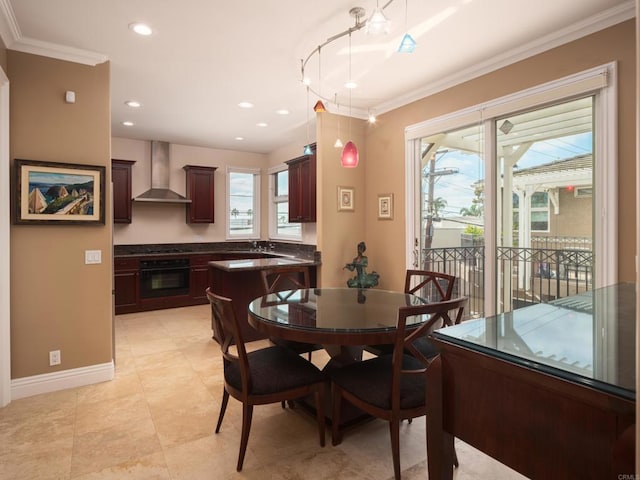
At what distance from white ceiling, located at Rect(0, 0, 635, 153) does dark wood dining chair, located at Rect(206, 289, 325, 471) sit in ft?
6.69

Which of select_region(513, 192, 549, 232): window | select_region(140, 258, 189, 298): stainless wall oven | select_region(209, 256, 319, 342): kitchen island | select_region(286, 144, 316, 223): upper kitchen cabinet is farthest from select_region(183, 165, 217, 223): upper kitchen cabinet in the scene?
select_region(513, 192, 549, 232): window

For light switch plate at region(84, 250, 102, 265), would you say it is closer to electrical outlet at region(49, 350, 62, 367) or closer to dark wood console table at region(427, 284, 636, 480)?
electrical outlet at region(49, 350, 62, 367)

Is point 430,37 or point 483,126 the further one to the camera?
point 483,126

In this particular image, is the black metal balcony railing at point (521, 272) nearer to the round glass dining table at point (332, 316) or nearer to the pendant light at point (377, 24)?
the round glass dining table at point (332, 316)

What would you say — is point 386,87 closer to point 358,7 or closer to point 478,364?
point 358,7

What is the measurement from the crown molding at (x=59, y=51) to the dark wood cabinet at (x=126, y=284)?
10.4ft

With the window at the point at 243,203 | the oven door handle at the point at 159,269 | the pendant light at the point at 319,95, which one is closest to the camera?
the pendant light at the point at 319,95

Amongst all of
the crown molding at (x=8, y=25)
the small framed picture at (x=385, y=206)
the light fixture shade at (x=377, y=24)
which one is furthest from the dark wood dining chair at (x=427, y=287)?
the crown molding at (x=8, y=25)

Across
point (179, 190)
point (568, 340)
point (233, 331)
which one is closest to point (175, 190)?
point (179, 190)

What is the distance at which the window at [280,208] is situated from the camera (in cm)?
664

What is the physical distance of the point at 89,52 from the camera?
3.01m

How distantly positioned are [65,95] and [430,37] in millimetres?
3000

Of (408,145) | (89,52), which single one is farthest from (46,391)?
(408,145)

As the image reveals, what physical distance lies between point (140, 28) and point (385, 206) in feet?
9.84
